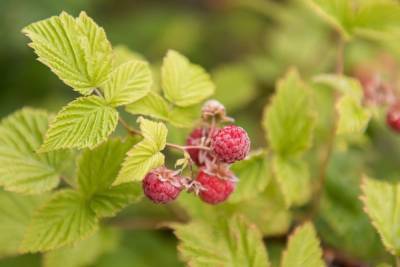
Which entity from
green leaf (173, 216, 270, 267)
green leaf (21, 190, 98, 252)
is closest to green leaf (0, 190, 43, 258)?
green leaf (21, 190, 98, 252)

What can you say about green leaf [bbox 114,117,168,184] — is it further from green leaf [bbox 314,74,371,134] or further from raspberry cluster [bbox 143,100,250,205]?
green leaf [bbox 314,74,371,134]

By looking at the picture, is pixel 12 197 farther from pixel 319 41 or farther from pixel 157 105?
pixel 319 41

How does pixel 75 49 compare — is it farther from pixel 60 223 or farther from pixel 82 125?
pixel 60 223

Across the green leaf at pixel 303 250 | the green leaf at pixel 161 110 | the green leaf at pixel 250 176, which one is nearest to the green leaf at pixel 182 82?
the green leaf at pixel 161 110

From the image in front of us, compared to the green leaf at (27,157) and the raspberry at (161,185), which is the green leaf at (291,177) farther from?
the green leaf at (27,157)

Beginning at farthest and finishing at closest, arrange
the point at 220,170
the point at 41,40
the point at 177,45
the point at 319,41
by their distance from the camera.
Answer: the point at 177,45
the point at 319,41
the point at 220,170
the point at 41,40

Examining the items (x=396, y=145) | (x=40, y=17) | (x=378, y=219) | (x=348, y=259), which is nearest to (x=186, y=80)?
(x=378, y=219)
